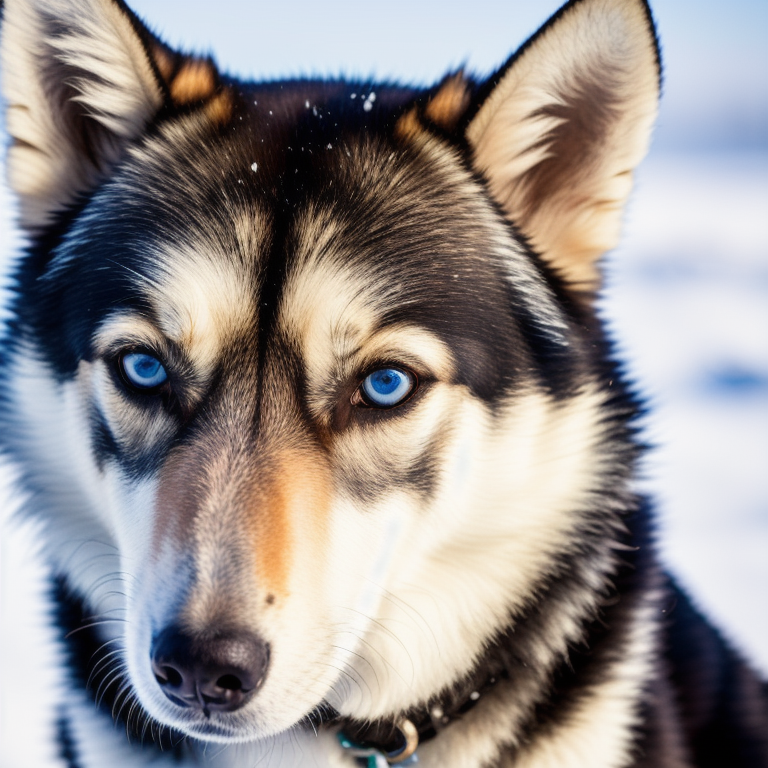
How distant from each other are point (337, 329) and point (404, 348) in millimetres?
147

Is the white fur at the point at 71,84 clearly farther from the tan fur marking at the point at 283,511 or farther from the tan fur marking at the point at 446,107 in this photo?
the tan fur marking at the point at 283,511

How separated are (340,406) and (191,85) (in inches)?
35.0

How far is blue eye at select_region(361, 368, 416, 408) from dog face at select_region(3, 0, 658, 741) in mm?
11

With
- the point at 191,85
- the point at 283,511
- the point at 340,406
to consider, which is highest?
the point at 191,85

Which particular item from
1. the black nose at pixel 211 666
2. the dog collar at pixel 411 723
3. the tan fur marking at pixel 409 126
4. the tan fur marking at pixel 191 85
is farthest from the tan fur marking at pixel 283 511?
the tan fur marking at pixel 191 85

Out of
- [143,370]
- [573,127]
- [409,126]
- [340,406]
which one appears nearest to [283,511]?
[340,406]

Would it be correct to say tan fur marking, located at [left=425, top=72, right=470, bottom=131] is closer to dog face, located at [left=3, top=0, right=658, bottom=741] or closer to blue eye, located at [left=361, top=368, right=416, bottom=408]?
dog face, located at [left=3, top=0, right=658, bottom=741]

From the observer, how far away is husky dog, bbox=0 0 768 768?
150 centimetres

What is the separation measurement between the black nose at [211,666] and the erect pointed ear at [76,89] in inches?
46.3

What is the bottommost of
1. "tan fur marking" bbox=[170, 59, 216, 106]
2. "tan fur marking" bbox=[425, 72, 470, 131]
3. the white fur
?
the white fur

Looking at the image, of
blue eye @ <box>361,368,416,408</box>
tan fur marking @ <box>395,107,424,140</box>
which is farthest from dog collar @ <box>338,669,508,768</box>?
tan fur marking @ <box>395,107,424,140</box>

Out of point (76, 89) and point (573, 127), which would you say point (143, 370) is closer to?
point (76, 89)

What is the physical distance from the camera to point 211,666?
127 centimetres

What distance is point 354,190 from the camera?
1.70 m
